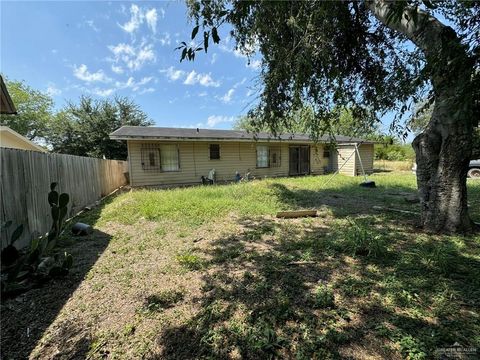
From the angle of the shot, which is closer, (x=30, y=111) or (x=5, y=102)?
(x=5, y=102)

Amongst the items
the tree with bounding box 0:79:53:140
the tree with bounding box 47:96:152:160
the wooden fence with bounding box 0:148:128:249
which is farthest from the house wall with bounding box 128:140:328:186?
the tree with bounding box 0:79:53:140

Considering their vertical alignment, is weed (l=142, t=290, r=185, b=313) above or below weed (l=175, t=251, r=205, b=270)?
below

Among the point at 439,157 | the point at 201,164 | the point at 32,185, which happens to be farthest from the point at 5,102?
the point at 201,164

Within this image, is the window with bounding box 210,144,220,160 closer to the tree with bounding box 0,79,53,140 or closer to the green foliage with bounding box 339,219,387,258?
the green foliage with bounding box 339,219,387,258

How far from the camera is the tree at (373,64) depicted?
369 cm

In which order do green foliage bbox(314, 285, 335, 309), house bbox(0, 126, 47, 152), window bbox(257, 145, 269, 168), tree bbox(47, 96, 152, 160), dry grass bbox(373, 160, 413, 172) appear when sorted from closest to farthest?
green foliage bbox(314, 285, 335, 309) → house bbox(0, 126, 47, 152) → window bbox(257, 145, 269, 168) → tree bbox(47, 96, 152, 160) → dry grass bbox(373, 160, 413, 172)

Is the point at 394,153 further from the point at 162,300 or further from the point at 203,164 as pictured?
the point at 162,300

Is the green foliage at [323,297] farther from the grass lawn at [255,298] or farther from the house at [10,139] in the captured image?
the house at [10,139]

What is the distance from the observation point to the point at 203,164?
42.9 feet

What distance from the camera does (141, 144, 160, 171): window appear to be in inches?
454

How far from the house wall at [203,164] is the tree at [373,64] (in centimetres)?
474

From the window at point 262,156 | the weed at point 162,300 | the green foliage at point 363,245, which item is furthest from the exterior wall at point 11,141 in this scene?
the green foliage at point 363,245

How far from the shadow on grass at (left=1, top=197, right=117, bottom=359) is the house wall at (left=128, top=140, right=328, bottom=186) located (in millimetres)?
8177

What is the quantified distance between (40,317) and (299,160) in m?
16.1
